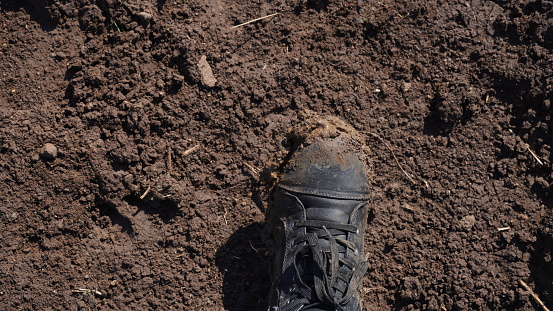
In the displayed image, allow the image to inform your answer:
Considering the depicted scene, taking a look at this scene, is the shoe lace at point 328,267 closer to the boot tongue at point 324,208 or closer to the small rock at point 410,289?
the boot tongue at point 324,208

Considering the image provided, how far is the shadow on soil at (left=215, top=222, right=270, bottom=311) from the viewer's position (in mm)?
2709

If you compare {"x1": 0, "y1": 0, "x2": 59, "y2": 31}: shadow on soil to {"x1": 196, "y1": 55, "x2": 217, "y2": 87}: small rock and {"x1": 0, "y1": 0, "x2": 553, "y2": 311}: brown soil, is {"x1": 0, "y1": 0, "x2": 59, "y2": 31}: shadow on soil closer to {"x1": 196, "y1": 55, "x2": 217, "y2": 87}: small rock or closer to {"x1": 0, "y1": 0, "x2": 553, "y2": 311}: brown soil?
{"x1": 0, "y1": 0, "x2": 553, "y2": 311}: brown soil

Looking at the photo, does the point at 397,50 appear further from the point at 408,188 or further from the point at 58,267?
the point at 58,267

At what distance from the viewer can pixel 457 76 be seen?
2758 millimetres

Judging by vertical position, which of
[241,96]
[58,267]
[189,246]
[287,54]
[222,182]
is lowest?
[58,267]

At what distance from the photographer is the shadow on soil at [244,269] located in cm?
271

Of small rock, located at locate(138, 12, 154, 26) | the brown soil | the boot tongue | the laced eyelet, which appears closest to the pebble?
the brown soil

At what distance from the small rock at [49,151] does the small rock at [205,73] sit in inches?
37.1

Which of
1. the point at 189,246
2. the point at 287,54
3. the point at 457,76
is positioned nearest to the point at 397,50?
the point at 457,76

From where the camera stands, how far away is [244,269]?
2.72 meters

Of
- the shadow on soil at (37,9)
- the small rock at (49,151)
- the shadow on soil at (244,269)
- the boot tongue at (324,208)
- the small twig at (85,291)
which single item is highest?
the shadow on soil at (37,9)

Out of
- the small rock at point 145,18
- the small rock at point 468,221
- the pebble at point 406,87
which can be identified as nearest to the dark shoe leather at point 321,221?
the pebble at point 406,87

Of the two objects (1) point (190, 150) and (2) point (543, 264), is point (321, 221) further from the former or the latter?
(2) point (543, 264)

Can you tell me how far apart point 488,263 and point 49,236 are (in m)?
2.60
